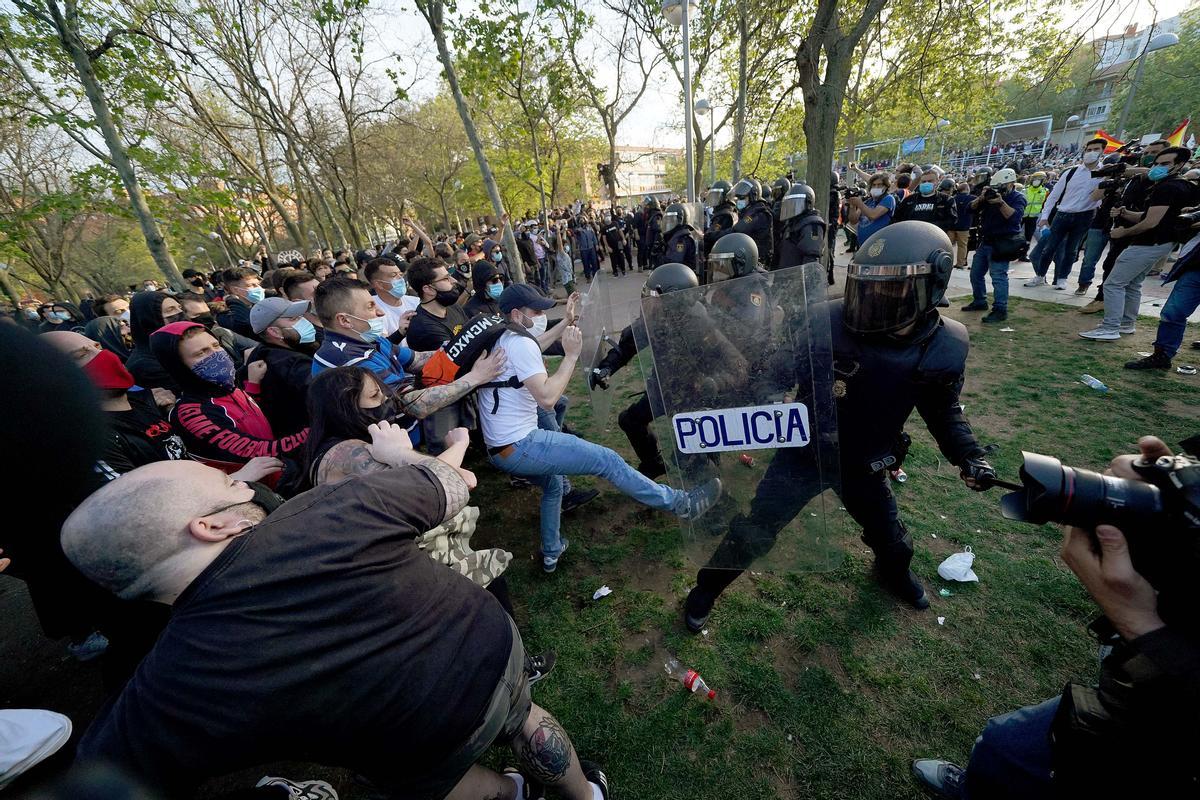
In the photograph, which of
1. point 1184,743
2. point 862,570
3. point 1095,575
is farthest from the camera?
point 862,570

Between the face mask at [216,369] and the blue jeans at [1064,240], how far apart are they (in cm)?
1067

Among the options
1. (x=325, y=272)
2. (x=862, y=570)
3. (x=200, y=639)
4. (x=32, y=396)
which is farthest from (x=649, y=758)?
(x=325, y=272)

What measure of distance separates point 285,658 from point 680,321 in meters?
1.63

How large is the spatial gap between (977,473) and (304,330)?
4.04 m

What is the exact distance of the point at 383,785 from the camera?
4.35ft

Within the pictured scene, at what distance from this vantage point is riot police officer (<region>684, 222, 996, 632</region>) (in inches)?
77.1

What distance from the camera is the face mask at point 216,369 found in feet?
8.16

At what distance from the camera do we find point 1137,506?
40.1 inches

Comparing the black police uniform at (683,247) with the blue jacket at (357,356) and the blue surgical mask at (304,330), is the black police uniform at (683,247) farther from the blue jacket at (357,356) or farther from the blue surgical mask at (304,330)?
the blue surgical mask at (304,330)

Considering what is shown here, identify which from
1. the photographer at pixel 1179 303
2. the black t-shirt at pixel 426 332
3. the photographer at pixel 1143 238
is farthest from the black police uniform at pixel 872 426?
the photographer at pixel 1143 238

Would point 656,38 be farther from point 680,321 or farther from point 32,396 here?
point 32,396

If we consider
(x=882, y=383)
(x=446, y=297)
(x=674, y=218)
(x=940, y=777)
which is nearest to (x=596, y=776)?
(x=940, y=777)

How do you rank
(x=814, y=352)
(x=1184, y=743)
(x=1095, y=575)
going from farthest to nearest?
1. (x=814, y=352)
2. (x=1095, y=575)
3. (x=1184, y=743)

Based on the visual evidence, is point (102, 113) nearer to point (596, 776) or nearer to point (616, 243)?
point (596, 776)
